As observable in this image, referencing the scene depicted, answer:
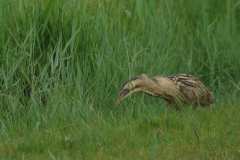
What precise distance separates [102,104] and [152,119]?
1.30 m

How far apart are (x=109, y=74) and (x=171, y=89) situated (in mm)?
1157

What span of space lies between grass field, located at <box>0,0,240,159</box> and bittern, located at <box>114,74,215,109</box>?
208 millimetres

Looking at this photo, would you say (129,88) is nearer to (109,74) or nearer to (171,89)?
(171,89)

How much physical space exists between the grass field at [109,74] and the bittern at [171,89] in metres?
0.21

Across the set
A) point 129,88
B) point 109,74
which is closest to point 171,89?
point 129,88

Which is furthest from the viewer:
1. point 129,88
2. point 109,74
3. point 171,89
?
point 109,74

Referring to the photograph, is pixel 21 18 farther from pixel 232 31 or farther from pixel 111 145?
pixel 232 31

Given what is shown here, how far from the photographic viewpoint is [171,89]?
19.3 feet

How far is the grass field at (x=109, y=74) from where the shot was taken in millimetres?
4336

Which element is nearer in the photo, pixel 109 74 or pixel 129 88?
pixel 129 88

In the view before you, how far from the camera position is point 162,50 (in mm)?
7121

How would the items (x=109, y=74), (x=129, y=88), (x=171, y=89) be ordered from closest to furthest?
(x=129, y=88) → (x=171, y=89) → (x=109, y=74)

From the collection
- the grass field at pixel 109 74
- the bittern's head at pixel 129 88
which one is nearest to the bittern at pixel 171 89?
the bittern's head at pixel 129 88

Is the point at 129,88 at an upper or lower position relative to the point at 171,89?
upper
